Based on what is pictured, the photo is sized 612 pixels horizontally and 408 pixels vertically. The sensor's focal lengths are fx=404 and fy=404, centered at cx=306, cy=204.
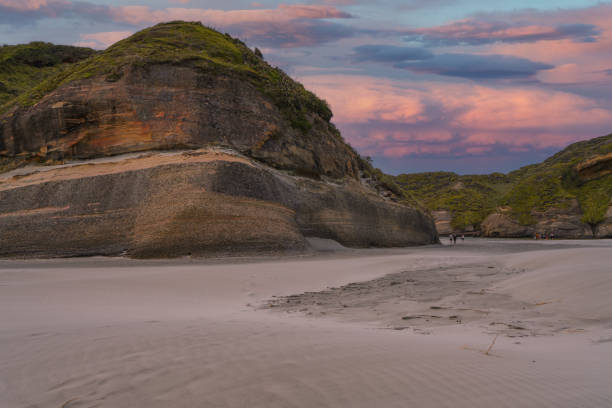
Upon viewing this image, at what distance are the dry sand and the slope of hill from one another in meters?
8.99

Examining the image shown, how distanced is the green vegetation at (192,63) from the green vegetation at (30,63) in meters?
10.9

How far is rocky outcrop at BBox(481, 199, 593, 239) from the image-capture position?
3788 cm

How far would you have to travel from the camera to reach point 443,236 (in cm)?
5109

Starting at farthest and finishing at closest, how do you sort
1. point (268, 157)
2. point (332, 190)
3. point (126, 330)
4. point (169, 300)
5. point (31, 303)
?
point (332, 190) < point (268, 157) < point (169, 300) < point (31, 303) < point (126, 330)

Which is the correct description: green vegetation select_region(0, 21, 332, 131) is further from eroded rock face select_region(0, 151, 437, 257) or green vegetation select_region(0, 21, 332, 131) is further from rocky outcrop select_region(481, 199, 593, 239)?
rocky outcrop select_region(481, 199, 593, 239)

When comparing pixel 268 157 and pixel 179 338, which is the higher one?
pixel 268 157

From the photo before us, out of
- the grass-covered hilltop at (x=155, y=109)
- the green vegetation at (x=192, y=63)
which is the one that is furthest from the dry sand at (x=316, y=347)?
the green vegetation at (x=192, y=63)

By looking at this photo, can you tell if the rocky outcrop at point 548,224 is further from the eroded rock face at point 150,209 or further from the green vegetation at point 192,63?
the eroded rock face at point 150,209

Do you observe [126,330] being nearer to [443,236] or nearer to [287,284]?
[287,284]

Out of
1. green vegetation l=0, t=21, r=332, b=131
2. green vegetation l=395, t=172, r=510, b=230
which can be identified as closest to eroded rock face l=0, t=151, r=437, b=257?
green vegetation l=0, t=21, r=332, b=131

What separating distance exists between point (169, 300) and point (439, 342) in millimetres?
4157

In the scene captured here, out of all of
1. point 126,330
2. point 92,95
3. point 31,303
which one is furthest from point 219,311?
point 92,95

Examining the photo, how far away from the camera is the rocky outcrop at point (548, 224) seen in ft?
124

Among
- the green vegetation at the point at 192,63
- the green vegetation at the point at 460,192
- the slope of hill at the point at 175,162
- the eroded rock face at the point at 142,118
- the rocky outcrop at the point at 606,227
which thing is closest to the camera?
the slope of hill at the point at 175,162
